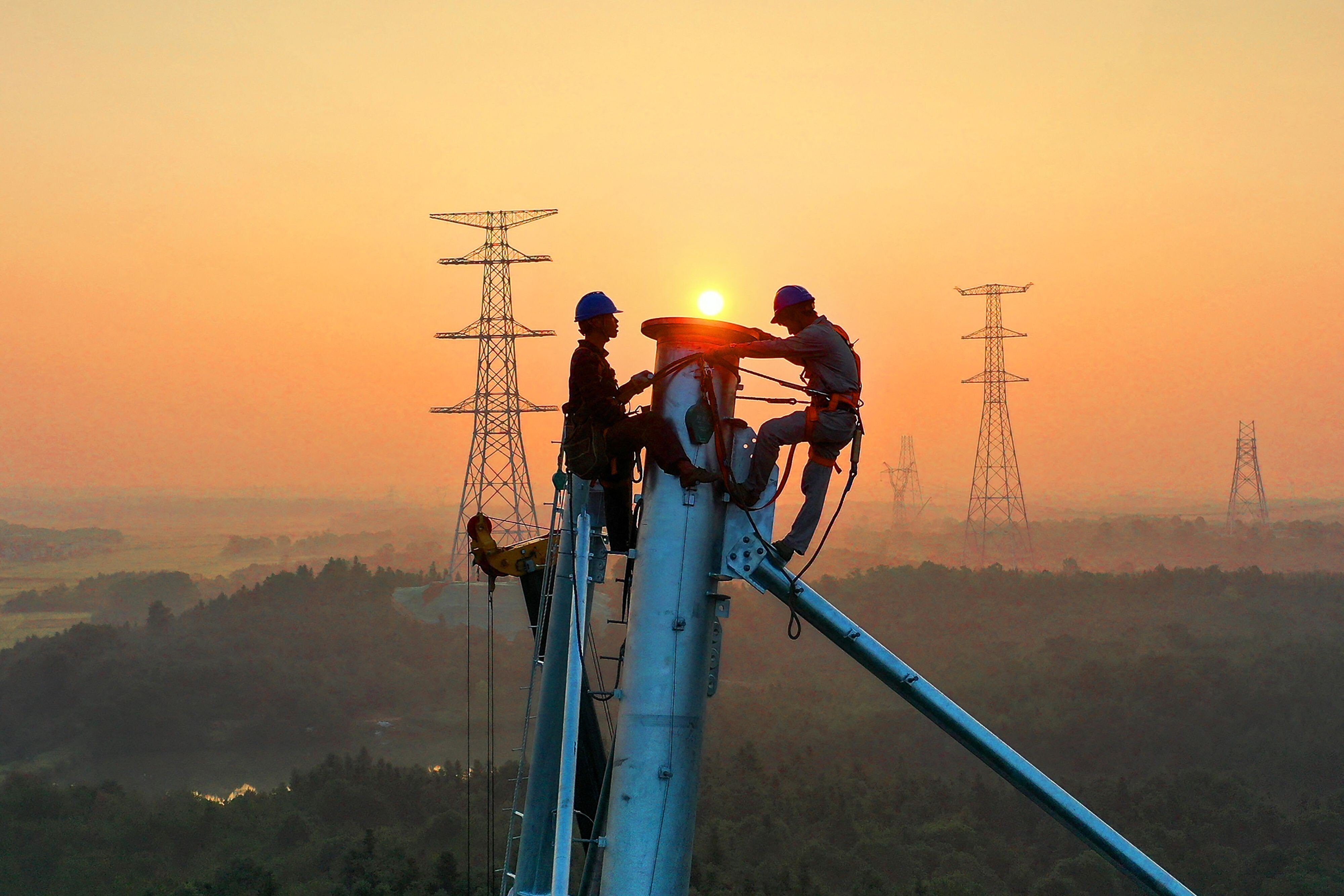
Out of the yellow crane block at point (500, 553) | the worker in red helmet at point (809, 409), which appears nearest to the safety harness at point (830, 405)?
the worker in red helmet at point (809, 409)

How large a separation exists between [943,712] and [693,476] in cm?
331

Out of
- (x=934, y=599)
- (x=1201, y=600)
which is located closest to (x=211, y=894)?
(x=934, y=599)

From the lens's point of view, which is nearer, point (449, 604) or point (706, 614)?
point (706, 614)

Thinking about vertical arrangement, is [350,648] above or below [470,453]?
below

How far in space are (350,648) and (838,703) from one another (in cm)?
7060

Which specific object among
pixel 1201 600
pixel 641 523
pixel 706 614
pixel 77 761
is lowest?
pixel 77 761

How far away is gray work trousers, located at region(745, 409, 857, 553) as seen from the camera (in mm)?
11609

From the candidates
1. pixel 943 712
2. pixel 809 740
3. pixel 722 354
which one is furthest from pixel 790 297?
pixel 809 740

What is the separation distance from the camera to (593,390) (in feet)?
39.8

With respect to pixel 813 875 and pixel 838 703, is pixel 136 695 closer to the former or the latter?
pixel 838 703

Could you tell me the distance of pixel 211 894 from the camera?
7119 centimetres

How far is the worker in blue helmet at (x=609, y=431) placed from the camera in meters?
11.4

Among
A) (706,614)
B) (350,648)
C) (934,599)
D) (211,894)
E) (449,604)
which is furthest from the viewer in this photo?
(934,599)

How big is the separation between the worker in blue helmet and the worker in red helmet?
701 millimetres
